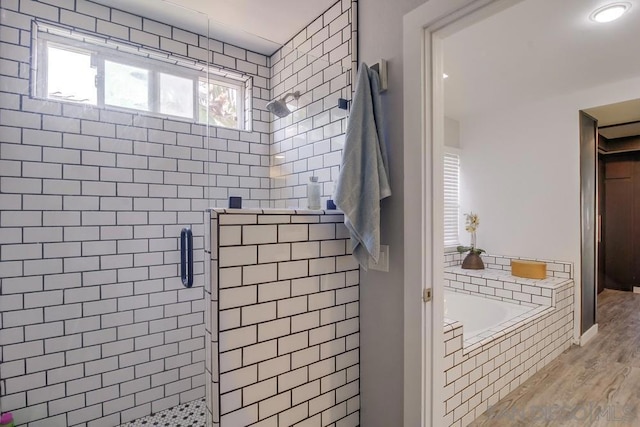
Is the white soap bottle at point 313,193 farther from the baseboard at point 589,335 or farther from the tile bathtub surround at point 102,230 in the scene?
the baseboard at point 589,335

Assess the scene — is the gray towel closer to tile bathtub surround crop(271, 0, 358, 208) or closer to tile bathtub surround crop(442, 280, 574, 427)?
tile bathtub surround crop(271, 0, 358, 208)

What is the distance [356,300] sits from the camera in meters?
1.53

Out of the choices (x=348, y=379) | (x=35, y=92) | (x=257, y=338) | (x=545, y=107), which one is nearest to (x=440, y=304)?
(x=348, y=379)

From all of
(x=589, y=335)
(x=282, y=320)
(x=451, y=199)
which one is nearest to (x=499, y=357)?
(x=282, y=320)

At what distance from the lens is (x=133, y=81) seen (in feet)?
5.98

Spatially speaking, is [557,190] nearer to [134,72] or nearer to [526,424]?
[526,424]

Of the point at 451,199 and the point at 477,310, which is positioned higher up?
the point at 451,199

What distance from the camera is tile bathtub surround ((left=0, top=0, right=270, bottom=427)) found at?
1.54 m

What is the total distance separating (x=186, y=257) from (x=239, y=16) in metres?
1.44

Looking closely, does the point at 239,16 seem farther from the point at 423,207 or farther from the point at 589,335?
the point at 589,335

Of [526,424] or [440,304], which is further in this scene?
[526,424]

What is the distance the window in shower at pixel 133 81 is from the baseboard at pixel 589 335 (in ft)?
12.0

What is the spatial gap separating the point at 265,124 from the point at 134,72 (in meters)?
0.78

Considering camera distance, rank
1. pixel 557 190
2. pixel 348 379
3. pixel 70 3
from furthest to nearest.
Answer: pixel 557 190, pixel 70 3, pixel 348 379
